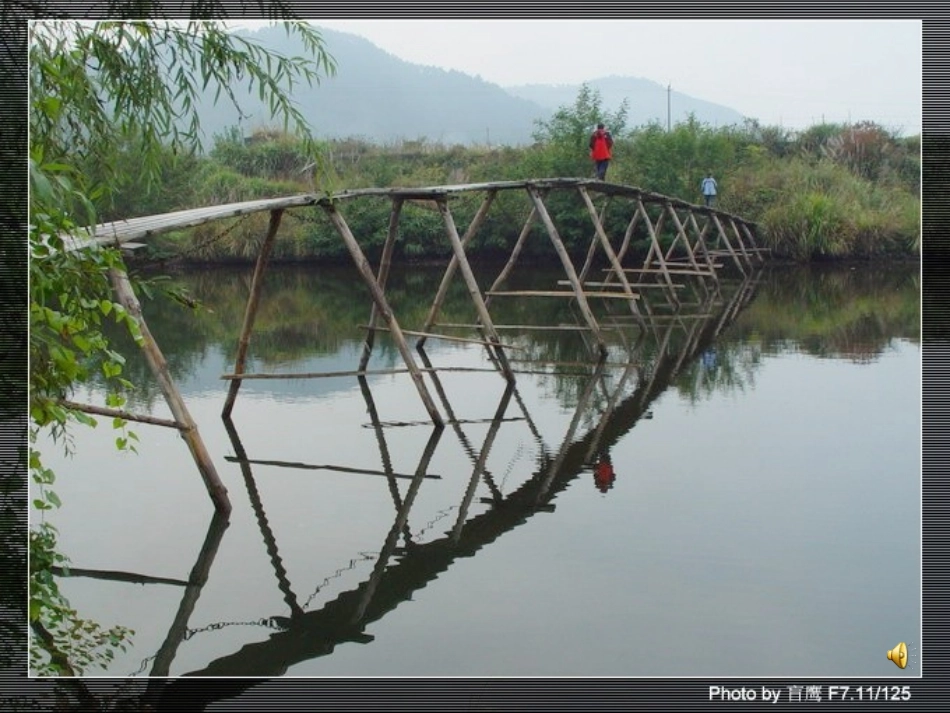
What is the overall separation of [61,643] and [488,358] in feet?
26.9

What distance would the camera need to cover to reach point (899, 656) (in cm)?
437

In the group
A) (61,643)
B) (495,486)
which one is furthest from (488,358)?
(61,643)

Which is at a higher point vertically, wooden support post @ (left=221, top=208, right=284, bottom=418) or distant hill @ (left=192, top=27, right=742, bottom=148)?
distant hill @ (left=192, top=27, right=742, bottom=148)

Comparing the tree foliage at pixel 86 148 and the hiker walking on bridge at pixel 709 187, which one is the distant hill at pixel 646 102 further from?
the tree foliage at pixel 86 148

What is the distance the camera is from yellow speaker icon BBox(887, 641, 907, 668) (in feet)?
14.3

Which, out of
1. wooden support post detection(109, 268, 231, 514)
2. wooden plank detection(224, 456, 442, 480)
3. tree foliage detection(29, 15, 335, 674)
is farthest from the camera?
wooden plank detection(224, 456, 442, 480)

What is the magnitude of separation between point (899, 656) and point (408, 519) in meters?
3.00

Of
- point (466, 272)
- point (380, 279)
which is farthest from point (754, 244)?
point (380, 279)

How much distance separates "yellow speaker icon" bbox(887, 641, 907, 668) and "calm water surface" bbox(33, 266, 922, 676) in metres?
0.10

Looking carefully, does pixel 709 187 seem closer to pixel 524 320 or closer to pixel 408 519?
pixel 524 320

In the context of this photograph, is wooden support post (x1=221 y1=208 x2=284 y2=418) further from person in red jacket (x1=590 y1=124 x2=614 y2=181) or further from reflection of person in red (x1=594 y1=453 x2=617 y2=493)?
person in red jacket (x1=590 y1=124 x2=614 y2=181)

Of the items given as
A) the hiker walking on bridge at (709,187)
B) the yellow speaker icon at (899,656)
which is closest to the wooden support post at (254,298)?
the yellow speaker icon at (899,656)

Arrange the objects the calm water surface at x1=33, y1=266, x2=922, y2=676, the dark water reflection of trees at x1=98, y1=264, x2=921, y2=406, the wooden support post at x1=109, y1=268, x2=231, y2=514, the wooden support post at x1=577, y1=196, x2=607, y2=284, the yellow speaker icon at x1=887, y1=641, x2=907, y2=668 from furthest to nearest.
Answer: the wooden support post at x1=577, y1=196, x2=607, y2=284
the dark water reflection of trees at x1=98, y1=264, x2=921, y2=406
the wooden support post at x1=109, y1=268, x2=231, y2=514
the calm water surface at x1=33, y1=266, x2=922, y2=676
the yellow speaker icon at x1=887, y1=641, x2=907, y2=668

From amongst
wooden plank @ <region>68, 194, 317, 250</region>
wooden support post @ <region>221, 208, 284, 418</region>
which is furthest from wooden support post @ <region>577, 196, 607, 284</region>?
wooden plank @ <region>68, 194, 317, 250</region>
